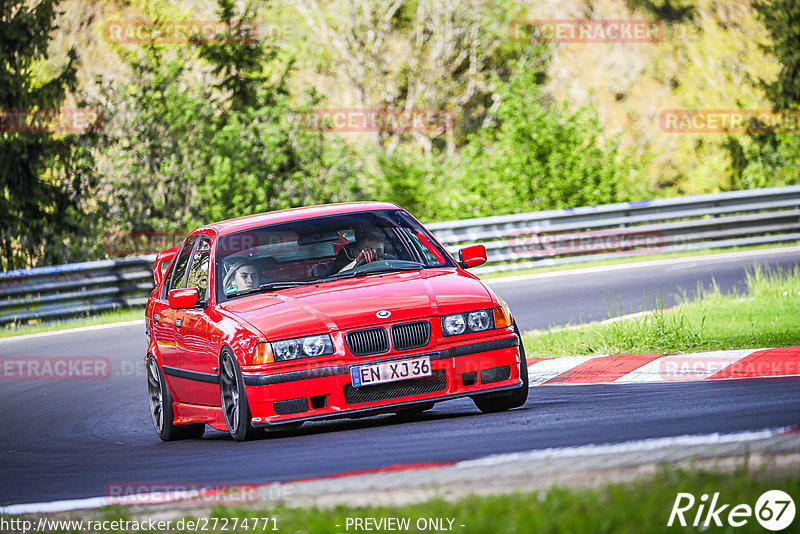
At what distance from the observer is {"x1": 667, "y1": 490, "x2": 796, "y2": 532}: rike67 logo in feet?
12.2

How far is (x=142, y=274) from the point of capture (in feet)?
65.3

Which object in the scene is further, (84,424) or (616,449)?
(84,424)

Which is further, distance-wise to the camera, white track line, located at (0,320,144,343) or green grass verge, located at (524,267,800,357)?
white track line, located at (0,320,144,343)

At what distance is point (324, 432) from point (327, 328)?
34.1 inches

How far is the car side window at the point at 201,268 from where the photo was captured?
29.2 ft

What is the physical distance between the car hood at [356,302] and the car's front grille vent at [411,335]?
0.05 metres

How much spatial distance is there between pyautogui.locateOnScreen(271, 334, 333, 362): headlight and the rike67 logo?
362 centimetres

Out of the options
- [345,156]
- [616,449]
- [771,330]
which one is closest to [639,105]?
[345,156]

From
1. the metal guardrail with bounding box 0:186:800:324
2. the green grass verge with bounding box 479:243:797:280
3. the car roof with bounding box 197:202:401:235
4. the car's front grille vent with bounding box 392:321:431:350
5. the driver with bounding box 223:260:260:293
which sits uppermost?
the car roof with bounding box 197:202:401:235

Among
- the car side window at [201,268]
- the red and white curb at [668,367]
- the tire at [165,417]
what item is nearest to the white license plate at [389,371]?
the car side window at [201,268]

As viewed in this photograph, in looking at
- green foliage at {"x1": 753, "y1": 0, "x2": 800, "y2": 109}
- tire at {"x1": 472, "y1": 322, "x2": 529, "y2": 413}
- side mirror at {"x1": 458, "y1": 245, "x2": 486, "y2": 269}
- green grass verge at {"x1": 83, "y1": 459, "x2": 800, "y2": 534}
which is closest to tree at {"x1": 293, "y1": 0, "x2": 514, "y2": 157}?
green foliage at {"x1": 753, "y1": 0, "x2": 800, "y2": 109}

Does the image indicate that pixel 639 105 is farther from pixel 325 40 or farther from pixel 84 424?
pixel 84 424

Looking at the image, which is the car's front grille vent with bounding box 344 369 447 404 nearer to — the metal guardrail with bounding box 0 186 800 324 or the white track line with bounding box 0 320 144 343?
the white track line with bounding box 0 320 144 343

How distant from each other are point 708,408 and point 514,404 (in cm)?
164
